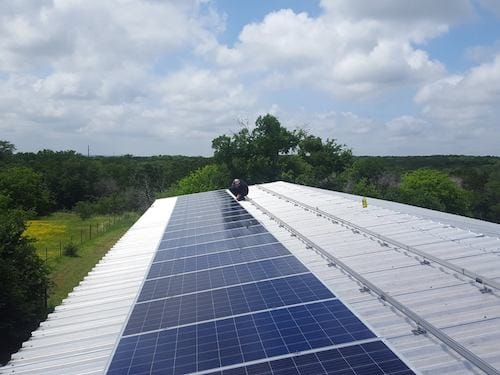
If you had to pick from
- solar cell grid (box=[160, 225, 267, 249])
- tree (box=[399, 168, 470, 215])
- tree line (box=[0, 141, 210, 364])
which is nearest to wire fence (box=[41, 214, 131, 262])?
tree line (box=[0, 141, 210, 364])

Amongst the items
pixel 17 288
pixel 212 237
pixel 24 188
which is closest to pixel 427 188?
pixel 212 237

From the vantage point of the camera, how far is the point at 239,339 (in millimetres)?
7367

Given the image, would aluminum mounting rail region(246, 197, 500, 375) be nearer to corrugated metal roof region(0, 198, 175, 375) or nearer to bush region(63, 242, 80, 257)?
corrugated metal roof region(0, 198, 175, 375)

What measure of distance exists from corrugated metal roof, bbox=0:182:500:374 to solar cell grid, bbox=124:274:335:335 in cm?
36

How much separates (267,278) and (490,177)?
7375cm

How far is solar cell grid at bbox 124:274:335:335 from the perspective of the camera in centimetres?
869

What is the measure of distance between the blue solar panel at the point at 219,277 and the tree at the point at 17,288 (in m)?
10.9

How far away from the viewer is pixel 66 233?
55250 millimetres

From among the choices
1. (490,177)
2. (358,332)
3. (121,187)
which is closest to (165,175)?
(121,187)

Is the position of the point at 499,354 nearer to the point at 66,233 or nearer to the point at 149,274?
the point at 149,274

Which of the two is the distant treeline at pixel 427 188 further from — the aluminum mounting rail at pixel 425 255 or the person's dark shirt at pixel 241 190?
the aluminum mounting rail at pixel 425 255

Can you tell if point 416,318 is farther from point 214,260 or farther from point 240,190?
point 240,190

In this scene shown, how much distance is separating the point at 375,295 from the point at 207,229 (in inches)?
427

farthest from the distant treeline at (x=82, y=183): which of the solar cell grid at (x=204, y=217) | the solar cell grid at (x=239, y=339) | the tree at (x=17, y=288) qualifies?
the solar cell grid at (x=239, y=339)
